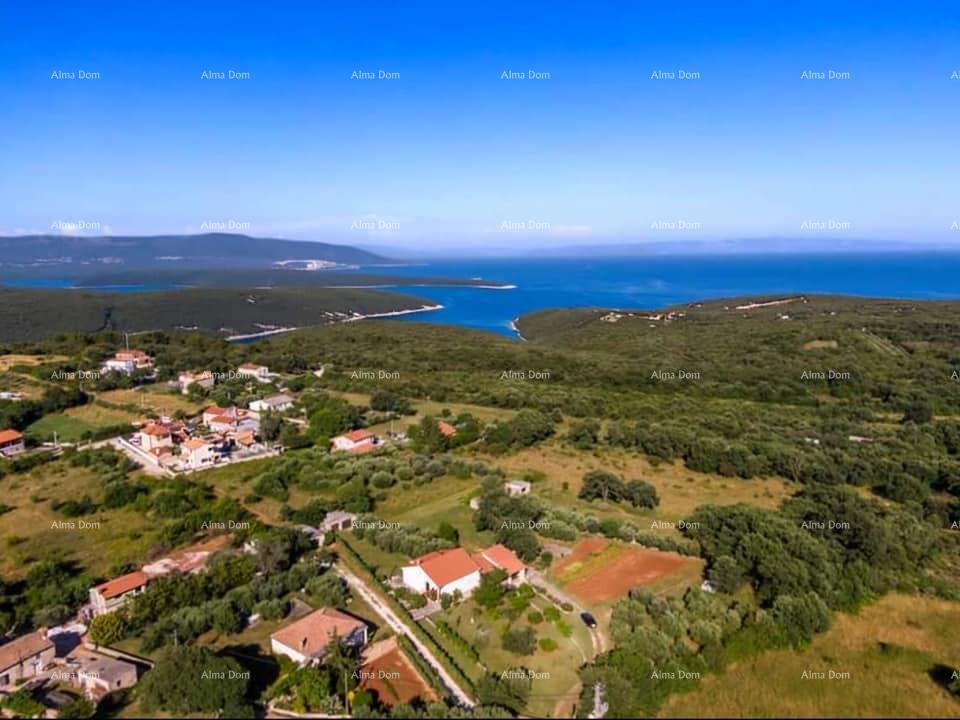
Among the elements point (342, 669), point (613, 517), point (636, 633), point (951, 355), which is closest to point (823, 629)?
point (636, 633)

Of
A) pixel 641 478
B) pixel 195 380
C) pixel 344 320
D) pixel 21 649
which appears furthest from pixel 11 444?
pixel 344 320

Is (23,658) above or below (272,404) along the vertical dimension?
above

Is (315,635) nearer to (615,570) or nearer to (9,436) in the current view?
(615,570)

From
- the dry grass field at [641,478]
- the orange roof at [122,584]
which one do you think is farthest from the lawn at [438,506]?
the orange roof at [122,584]

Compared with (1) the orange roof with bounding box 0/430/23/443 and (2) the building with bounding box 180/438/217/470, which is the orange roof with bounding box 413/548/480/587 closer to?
(2) the building with bounding box 180/438/217/470

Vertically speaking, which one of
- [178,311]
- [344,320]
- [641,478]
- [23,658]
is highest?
[23,658]

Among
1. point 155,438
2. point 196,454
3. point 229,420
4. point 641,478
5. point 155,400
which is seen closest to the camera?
point 641,478

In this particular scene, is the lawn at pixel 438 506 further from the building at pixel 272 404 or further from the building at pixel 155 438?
the building at pixel 272 404
